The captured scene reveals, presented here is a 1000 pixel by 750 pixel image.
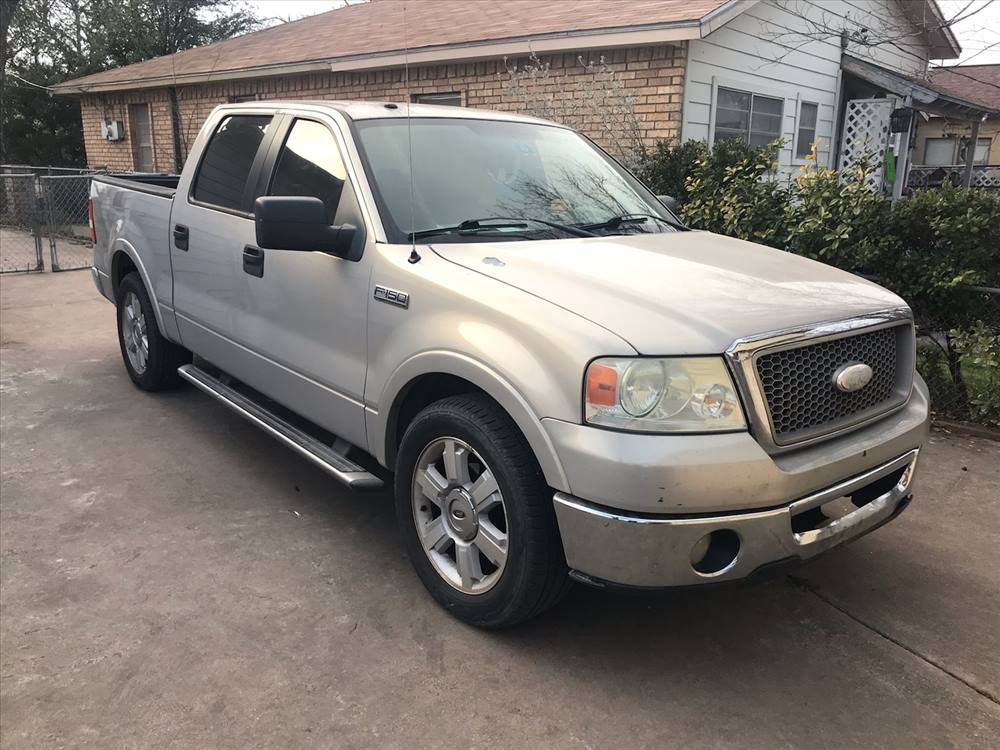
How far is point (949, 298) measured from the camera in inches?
212

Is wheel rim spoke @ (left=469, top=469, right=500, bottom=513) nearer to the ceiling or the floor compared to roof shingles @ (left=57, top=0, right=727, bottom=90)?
nearer to the floor

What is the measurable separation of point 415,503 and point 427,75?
32.5 ft

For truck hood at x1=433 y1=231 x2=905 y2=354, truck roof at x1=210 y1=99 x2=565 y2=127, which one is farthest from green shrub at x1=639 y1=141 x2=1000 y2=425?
truck roof at x1=210 y1=99 x2=565 y2=127

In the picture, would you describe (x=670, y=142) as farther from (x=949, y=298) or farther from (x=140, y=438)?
(x=140, y=438)

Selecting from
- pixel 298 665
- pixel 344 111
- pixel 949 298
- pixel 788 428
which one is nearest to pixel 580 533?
pixel 788 428

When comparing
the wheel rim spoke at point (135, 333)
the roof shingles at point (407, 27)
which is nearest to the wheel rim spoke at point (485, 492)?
the wheel rim spoke at point (135, 333)

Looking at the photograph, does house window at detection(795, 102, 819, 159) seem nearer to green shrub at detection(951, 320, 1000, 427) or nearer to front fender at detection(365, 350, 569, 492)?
green shrub at detection(951, 320, 1000, 427)

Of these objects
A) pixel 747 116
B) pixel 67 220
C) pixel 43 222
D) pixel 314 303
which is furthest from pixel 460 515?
pixel 67 220

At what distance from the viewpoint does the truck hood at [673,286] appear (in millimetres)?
2570

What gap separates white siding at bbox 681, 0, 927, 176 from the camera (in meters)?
9.84

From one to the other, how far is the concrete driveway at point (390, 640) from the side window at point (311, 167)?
1.56 m

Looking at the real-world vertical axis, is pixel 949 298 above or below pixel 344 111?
below

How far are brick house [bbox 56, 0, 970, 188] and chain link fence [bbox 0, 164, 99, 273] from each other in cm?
307

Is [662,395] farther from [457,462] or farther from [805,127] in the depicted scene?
[805,127]
